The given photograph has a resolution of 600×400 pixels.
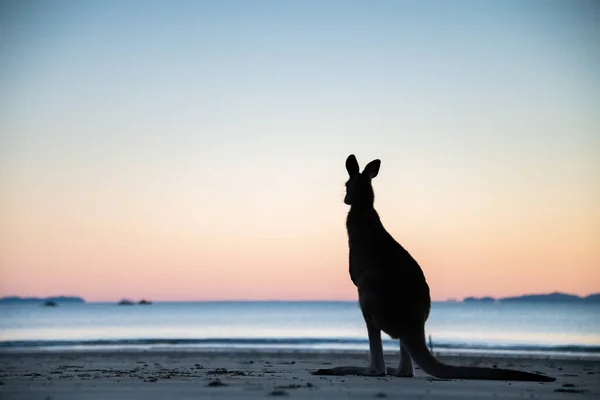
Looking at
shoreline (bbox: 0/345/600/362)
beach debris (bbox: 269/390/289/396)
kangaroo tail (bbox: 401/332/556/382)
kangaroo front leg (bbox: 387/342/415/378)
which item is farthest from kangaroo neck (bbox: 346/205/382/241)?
shoreline (bbox: 0/345/600/362)

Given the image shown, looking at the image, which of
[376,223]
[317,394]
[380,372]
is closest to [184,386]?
[317,394]

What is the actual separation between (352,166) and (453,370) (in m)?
2.56

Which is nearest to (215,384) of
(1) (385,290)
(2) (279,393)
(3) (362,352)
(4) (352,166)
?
(2) (279,393)

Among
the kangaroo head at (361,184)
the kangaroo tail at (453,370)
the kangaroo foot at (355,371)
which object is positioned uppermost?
the kangaroo head at (361,184)

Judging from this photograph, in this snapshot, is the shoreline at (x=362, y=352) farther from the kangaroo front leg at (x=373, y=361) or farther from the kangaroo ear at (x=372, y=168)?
the kangaroo ear at (x=372, y=168)

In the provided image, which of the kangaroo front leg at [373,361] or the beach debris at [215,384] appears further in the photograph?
the kangaroo front leg at [373,361]

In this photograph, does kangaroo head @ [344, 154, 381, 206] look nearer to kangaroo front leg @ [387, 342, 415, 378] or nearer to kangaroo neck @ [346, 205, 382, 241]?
kangaroo neck @ [346, 205, 382, 241]

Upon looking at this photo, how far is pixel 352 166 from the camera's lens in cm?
914

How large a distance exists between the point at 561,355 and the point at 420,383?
11556 millimetres

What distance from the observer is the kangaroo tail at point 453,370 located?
8.20m

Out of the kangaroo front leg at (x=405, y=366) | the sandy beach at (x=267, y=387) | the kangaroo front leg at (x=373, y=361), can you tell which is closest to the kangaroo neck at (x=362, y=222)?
the kangaroo front leg at (x=373, y=361)

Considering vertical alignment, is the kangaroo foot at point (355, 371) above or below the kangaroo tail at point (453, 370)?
Result: below

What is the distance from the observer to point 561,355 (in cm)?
1875

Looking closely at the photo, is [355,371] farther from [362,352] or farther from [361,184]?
[362,352]
